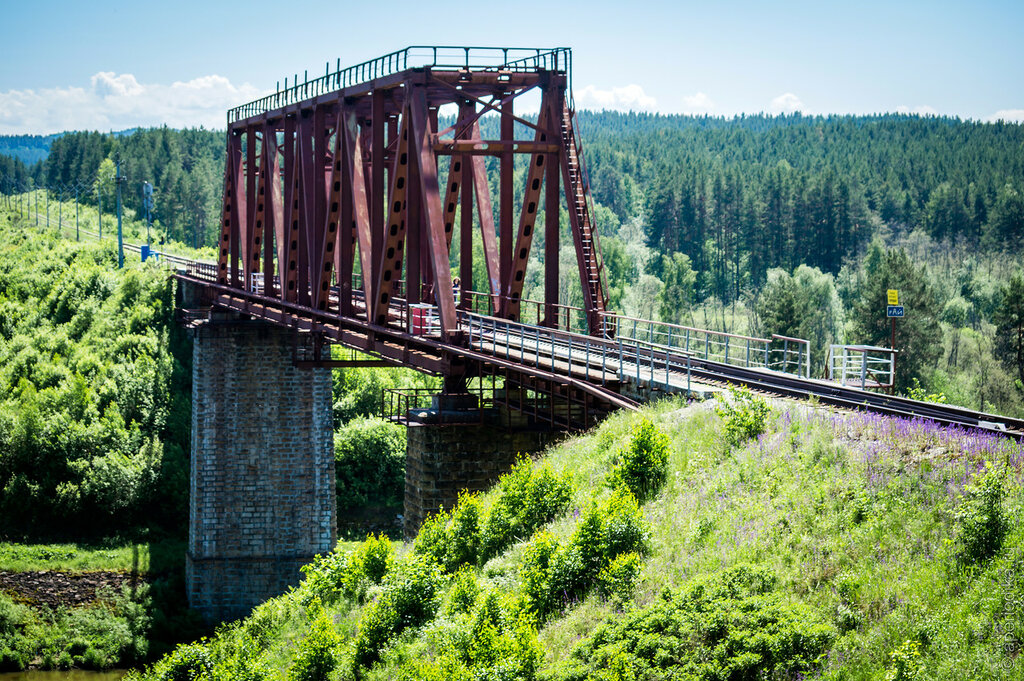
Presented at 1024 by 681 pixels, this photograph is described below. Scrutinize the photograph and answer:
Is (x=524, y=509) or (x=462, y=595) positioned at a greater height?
(x=524, y=509)

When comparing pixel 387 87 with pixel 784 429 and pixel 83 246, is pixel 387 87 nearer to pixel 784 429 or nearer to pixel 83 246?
pixel 784 429

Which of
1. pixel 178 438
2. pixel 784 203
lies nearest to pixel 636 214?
pixel 784 203

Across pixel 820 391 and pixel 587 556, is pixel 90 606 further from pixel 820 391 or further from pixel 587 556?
pixel 587 556

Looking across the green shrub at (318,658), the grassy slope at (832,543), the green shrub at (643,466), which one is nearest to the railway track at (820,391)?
the grassy slope at (832,543)

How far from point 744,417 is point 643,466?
1.84 meters

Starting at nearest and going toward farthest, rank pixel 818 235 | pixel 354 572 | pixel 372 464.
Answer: pixel 354 572 → pixel 372 464 → pixel 818 235

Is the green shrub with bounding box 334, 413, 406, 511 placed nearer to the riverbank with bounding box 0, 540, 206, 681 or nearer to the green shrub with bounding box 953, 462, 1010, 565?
the riverbank with bounding box 0, 540, 206, 681

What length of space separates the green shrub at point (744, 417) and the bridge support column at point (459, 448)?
7747 mm

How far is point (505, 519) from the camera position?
17875mm

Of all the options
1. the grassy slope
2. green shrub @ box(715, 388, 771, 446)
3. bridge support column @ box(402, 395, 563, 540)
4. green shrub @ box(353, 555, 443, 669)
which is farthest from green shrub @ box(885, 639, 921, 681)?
bridge support column @ box(402, 395, 563, 540)

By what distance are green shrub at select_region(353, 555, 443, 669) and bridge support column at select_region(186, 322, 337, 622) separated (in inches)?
1081

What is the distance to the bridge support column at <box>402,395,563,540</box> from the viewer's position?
25.2 metres

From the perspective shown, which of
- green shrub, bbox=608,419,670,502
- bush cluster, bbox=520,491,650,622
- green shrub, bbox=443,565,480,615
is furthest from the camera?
green shrub, bbox=608,419,670,502

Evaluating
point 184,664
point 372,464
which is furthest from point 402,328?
point 372,464
